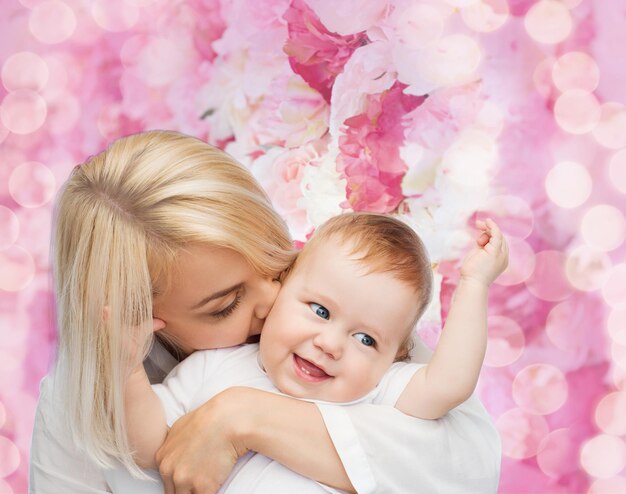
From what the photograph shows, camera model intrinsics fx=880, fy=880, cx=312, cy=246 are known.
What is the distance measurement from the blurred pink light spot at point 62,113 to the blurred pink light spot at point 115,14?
0.22 m

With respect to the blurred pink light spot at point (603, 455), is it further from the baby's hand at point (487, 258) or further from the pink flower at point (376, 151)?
the baby's hand at point (487, 258)

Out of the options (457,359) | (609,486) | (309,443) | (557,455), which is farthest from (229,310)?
(609,486)

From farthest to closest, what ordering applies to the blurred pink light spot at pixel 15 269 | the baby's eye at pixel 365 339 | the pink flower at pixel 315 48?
the blurred pink light spot at pixel 15 269, the pink flower at pixel 315 48, the baby's eye at pixel 365 339

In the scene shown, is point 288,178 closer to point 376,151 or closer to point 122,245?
point 376,151

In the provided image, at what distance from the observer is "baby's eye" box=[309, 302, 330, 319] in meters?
1.50

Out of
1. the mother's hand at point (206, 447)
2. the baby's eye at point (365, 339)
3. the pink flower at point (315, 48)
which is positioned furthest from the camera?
the pink flower at point (315, 48)

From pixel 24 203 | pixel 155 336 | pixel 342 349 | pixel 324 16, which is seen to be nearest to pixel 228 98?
pixel 324 16

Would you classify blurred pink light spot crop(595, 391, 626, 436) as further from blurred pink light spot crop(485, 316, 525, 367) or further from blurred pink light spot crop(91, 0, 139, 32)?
blurred pink light spot crop(91, 0, 139, 32)

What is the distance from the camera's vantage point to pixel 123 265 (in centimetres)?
142

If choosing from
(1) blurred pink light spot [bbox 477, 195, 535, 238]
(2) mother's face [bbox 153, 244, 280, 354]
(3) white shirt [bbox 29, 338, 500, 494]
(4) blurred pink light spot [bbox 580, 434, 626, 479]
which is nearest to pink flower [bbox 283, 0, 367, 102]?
(1) blurred pink light spot [bbox 477, 195, 535, 238]

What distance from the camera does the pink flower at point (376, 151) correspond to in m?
2.35

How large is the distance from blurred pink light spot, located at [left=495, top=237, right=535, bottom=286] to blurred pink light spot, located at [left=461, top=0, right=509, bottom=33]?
0.58m

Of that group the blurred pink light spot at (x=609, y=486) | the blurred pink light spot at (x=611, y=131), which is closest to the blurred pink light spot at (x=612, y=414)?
the blurred pink light spot at (x=609, y=486)

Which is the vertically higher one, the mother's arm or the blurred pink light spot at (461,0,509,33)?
the blurred pink light spot at (461,0,509,33)
